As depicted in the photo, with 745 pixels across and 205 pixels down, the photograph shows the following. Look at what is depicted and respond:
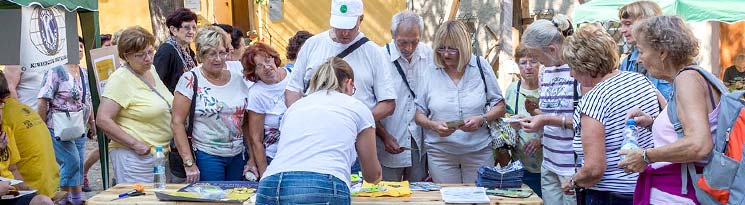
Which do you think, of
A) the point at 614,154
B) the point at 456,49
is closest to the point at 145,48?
the point at 456,49

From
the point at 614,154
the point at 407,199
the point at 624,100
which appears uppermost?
the point at 624,100

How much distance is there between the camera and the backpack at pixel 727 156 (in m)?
2.95

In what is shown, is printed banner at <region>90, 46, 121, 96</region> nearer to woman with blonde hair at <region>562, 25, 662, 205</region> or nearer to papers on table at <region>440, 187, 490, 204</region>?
papers on table at <region>440, 187, 490, 204</region>

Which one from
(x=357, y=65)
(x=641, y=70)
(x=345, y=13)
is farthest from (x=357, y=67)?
(x=641, y=70)

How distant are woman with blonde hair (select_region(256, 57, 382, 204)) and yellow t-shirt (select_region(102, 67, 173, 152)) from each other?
1.79 m

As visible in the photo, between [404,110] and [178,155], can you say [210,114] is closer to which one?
[178,155]

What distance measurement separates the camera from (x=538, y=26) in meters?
4.83

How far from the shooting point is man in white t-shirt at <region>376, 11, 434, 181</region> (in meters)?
5.42

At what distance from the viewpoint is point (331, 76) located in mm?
3842

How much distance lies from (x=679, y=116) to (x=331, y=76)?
1.48 m

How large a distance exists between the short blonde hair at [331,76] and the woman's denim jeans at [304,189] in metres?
0.42

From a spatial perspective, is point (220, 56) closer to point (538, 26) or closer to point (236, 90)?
point (236, 90)

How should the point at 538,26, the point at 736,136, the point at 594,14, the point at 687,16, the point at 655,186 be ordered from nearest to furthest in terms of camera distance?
the point at 736,136 → the point at 655,186 → the point at 538,26 → the point at 687,16 → the point at 594,14

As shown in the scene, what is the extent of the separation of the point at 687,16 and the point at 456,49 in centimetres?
393
